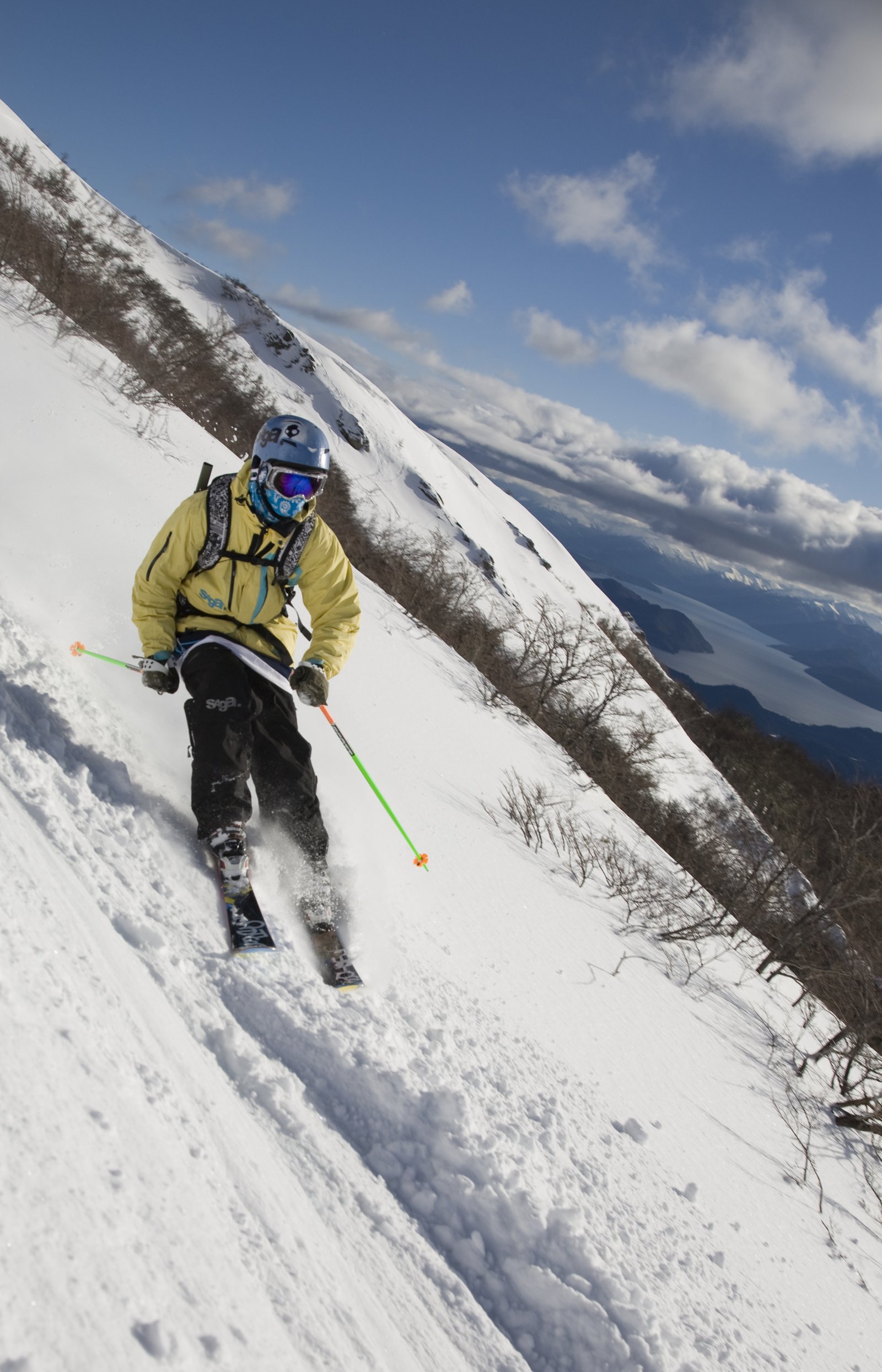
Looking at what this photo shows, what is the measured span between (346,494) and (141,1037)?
47383mm

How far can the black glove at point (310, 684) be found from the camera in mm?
3916

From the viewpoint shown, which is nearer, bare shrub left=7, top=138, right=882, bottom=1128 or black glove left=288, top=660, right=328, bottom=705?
black glove left=288, top=660, right=328, bottom=705

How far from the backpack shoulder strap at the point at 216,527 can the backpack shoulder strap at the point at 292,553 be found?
0.33 m

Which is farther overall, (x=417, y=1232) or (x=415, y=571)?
(x=415, y=571)

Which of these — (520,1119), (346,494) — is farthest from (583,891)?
(346,494)

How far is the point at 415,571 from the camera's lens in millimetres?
23062

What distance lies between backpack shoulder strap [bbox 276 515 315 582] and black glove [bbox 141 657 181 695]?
33.3 inches

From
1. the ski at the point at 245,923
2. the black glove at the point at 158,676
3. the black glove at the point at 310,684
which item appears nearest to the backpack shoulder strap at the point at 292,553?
the black glove at the point at 310,684

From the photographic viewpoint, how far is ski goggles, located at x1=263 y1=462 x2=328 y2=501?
3.83m

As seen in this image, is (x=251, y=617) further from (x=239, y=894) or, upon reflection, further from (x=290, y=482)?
(x=239, y=894)

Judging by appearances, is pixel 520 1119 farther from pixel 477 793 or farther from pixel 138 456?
pixel 138 456

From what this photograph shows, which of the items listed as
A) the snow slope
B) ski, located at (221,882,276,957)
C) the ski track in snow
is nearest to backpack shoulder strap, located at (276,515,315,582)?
the snow slope

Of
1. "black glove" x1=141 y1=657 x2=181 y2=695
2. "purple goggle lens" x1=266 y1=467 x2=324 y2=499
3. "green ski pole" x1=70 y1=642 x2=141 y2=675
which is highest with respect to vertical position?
"purple goggle lens" x1=266 y1=467 x2=324 y2=499

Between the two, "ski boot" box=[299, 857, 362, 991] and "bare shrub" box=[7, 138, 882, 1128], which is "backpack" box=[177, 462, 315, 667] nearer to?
"ski boot" box=[299, 857, 362, 991]
